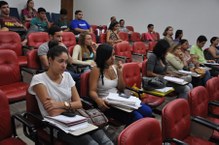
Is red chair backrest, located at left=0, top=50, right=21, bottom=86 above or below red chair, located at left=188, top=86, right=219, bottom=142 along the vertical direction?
above

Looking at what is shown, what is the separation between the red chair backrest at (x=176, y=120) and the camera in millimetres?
1781

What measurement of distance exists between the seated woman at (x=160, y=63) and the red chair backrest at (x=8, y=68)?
5.68 feet

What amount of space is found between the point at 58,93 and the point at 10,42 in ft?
6.93

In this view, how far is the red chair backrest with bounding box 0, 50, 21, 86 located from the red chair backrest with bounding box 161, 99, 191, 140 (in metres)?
1.82

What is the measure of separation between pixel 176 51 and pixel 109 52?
181cm

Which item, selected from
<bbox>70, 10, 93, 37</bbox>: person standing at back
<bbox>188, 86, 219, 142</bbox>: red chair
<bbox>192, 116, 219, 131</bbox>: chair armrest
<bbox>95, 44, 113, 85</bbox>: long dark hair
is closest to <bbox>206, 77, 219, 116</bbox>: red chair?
<bbox>188, 86, 219, 142</bbox>: red chair

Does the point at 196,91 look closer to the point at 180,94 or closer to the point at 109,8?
the point at 180,94

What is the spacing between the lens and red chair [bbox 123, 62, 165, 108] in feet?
9.41

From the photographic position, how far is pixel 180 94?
11.1 feet

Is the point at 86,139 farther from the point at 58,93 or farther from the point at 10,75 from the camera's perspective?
the point at 10,75

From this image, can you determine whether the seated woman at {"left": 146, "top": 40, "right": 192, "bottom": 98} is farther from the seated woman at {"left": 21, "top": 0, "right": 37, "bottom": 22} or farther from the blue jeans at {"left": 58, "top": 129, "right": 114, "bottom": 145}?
the seated woman at {"left": 21, "top": 0, "right": 37, "bottom": 22}

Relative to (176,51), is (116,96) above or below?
below

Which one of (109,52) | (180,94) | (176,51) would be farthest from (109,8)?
(109,52)

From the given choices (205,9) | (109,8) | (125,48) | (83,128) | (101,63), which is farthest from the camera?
(109,8)
